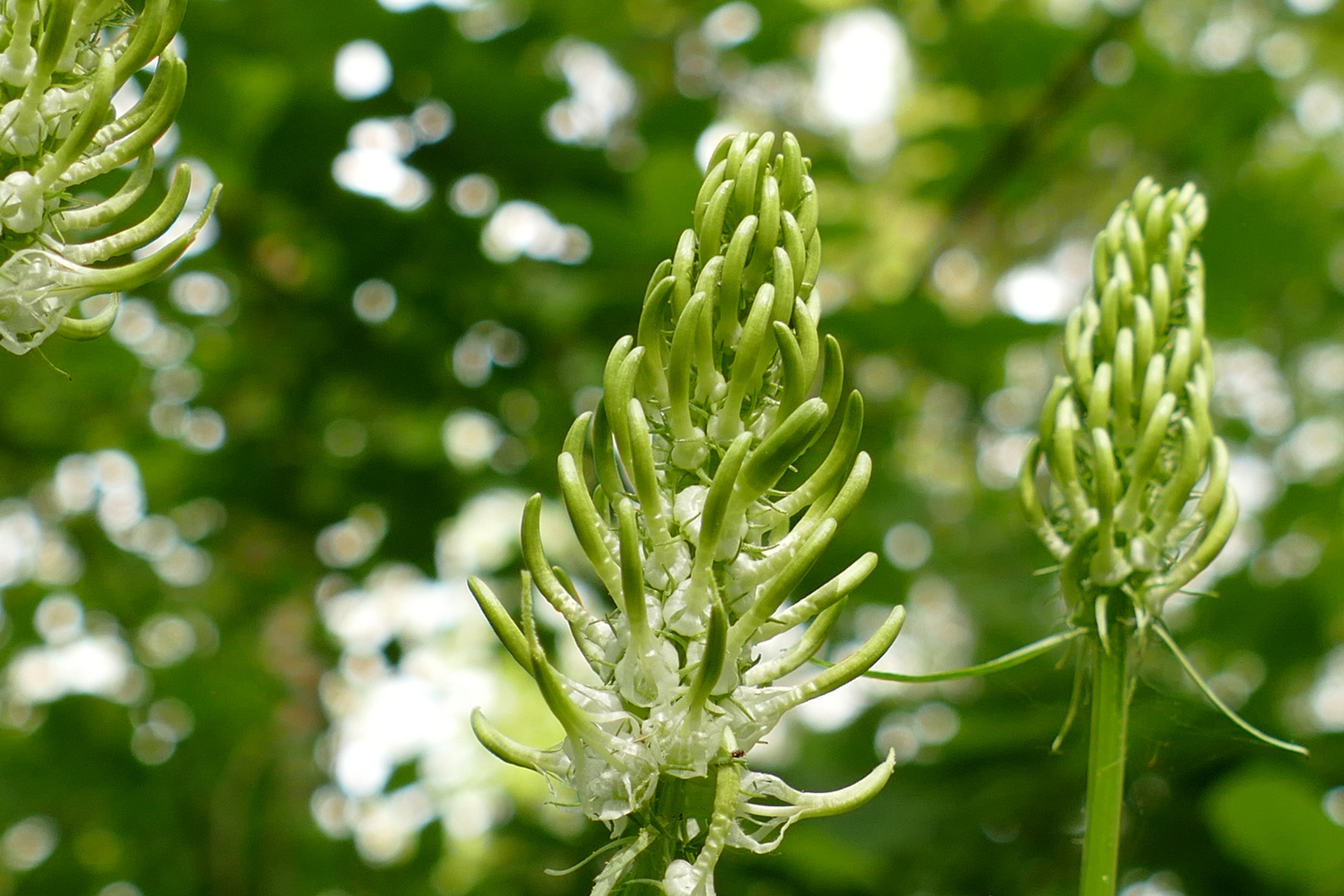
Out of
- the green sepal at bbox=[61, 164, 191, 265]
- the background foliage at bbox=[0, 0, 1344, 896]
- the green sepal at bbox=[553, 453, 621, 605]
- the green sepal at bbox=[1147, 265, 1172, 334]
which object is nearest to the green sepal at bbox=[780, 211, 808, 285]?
the green sepal at bbox=[553, 453, 621, 605]

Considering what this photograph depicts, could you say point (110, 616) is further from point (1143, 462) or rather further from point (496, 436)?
point (1143, 462)

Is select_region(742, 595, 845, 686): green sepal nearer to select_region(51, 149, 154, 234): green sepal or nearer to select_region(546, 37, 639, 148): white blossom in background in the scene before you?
select_region(51, 149, 154, 234): green sepal

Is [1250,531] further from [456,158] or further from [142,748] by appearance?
[142,748]

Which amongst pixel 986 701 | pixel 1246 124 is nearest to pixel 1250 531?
pixel 1246 124

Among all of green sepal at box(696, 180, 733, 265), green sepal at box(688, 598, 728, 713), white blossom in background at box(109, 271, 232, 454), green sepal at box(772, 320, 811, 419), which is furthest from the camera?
white blossom in background at box(109, 271, 232, 454)

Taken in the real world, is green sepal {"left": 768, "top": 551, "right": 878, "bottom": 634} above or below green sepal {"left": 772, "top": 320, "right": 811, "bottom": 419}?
below

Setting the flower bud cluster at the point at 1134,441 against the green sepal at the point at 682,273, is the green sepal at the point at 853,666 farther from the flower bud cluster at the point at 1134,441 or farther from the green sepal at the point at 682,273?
the flower bud cluster at the point at 1134,441

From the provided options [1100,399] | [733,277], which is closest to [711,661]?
[733,277]
